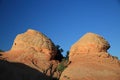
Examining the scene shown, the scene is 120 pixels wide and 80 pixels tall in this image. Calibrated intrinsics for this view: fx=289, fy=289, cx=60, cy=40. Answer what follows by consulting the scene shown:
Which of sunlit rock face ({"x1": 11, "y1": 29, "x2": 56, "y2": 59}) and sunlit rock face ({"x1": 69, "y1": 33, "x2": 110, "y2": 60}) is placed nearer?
sunlit rock face ({"x1": 69, "y1": 33, "x2": 110, "y2": 60})

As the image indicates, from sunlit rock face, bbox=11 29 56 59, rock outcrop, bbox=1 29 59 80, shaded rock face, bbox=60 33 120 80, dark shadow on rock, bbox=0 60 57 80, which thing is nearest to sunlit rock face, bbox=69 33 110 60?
shaded rock face, bbox=60 33 120 80

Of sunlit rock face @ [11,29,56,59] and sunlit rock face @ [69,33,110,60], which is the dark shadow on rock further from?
sunlit rock face @ [69,33,110,60]

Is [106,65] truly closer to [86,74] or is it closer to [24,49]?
[86,74]

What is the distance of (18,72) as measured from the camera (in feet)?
111

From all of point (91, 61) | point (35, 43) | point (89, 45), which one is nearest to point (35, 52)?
point (35, 43)

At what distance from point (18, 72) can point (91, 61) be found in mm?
9289

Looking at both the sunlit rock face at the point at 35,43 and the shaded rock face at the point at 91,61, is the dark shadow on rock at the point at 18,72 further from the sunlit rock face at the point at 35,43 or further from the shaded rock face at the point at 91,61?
the sunlit rock face at the point at 35,43

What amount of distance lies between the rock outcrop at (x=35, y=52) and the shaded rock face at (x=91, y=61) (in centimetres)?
321

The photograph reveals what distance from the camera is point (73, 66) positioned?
3569 centimetres

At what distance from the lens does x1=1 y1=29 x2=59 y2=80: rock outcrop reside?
1544 inches

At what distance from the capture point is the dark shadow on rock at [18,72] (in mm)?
31672

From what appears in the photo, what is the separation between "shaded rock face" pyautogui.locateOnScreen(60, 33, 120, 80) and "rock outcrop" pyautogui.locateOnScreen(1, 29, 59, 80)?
321cm

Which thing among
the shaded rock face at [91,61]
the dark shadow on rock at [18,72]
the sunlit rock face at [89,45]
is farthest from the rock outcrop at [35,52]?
the sunlit rock face at [89,45]

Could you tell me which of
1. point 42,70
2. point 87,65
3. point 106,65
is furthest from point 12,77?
point 106,65
